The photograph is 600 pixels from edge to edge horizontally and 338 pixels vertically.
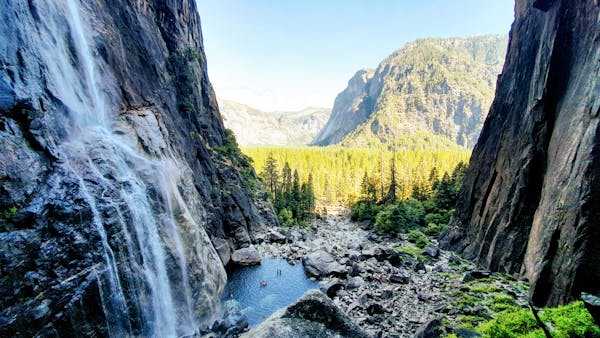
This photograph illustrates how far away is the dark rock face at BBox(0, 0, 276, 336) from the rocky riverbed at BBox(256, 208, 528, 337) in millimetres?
13179

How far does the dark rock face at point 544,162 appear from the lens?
731 inches

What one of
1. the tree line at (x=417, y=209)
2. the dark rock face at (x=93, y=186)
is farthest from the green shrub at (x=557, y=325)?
the tree line at (x=417, y=209)

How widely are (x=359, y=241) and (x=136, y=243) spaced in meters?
38.7

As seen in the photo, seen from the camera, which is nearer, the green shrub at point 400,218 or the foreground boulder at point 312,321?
the foreground boulder at point 312,321

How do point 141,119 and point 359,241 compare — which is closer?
point 141,119

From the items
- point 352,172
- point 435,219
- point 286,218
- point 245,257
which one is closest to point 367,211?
point 435,219

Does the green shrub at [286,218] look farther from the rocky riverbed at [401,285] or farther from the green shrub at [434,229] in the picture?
the green shrub at [434,229]

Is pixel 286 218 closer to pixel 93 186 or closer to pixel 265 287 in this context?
pixel 265 287

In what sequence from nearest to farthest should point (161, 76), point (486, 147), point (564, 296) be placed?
point (564, 296), point (161, 76), point (486, 147)

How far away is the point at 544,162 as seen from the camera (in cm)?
2578

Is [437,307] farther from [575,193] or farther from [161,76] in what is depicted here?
[161,76]

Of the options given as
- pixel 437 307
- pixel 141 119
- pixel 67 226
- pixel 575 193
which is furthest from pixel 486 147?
pixel 67 226

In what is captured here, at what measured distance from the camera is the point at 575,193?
1941 centimetres

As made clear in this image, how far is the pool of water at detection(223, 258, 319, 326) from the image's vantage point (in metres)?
28.3
